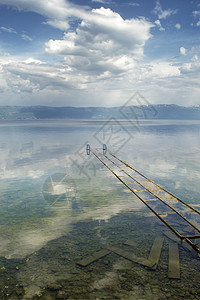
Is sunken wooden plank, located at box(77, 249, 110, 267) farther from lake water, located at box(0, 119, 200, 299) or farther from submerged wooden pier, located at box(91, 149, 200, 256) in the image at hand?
submerged wooden pier, located at box(91, 149, 200, 256)

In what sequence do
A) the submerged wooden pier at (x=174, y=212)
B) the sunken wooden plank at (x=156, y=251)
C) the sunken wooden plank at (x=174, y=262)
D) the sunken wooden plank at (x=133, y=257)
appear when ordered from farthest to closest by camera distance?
the submerged wooden pier at (x=174, y=212)
the sunken wooden plank at (x=156, y=251)
the sunken wooden plank at (x=133, y=257)
the sunken wooden plank at (x=174, y=262)

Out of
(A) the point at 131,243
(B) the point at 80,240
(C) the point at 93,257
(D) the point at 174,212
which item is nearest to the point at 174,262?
(A) the point at 131,243

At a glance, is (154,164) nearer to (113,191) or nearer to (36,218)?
(113,191)

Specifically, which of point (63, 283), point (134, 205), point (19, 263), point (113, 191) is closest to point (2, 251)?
point (19, 263)

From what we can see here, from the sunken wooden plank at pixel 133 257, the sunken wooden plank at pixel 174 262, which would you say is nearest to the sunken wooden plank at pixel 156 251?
the sunken wooden plank at pixel 133 257

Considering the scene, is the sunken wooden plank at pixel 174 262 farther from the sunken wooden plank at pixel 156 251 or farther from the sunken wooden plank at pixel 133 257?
the sunken wooden plank at pixel 133 257
